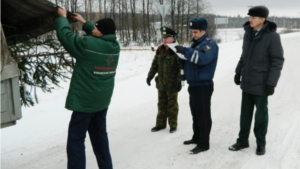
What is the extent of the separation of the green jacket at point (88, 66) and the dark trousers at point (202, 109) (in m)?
1.61

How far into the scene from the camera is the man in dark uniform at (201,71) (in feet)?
15.4

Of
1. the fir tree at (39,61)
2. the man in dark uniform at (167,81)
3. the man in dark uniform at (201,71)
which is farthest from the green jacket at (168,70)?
the fir tree at (39,61)

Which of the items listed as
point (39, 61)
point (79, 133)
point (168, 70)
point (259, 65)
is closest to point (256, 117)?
point (259, 65)

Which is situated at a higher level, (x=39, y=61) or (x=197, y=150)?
Answer: (x=39, y=61)

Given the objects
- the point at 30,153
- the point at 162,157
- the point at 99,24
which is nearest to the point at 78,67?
the point at 99,24

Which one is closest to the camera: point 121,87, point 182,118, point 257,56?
point 257,56

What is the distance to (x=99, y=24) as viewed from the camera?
3.69 m

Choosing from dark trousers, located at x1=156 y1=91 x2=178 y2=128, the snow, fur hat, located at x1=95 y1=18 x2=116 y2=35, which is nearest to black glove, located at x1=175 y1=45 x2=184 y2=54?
dark trousers, located at x1=156 y1=91 x2=178 y2=128

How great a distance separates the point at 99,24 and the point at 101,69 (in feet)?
1.63

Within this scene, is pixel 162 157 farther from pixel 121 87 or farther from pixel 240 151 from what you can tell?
pixel 121 87

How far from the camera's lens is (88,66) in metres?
3.57

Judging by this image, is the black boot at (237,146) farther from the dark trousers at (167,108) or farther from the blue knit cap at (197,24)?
the blue knit cap at (197,24)

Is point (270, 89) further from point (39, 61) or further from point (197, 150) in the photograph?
point (39, 61)

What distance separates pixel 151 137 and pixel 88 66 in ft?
8.31
